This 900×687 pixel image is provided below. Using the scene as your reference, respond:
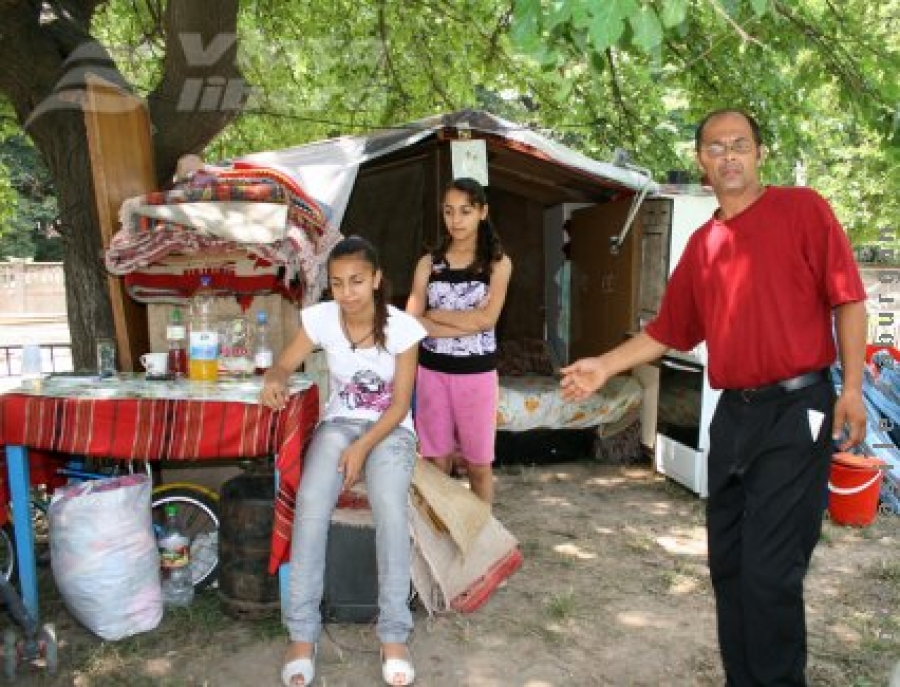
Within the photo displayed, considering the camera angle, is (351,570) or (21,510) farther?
(351,570)

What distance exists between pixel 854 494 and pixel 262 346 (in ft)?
11.8

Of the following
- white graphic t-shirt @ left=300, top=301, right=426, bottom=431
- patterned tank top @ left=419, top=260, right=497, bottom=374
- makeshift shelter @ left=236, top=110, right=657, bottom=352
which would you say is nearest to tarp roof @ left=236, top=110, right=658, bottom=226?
makeshift shelter @ left=236, top=110, right=657, bottom=352

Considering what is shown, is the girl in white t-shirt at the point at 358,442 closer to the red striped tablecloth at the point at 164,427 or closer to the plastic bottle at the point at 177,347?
the red striped tablecloth at the point at 164,427

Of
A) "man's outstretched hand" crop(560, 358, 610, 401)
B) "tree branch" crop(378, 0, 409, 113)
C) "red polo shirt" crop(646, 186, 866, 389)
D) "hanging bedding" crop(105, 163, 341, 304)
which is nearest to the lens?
"red polo shirt" crop(646, 186, 866, 389)

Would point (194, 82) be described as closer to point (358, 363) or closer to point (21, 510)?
point (358, 363)

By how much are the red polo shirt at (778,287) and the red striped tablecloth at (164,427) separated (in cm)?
166

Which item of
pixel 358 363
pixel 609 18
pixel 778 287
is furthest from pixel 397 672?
pixel 609 18

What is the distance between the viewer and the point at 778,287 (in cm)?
225

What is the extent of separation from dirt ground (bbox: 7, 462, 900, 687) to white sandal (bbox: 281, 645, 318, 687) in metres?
0.07

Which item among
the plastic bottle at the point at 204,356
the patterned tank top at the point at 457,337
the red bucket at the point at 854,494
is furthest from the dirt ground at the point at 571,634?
the patterned tank top at the point at 457,337

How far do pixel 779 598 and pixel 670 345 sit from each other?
2.83 feet

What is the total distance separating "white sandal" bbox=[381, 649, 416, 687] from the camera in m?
2.84

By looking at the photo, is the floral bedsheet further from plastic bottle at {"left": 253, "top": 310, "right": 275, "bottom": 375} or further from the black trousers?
the black trousers

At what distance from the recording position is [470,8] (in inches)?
257
